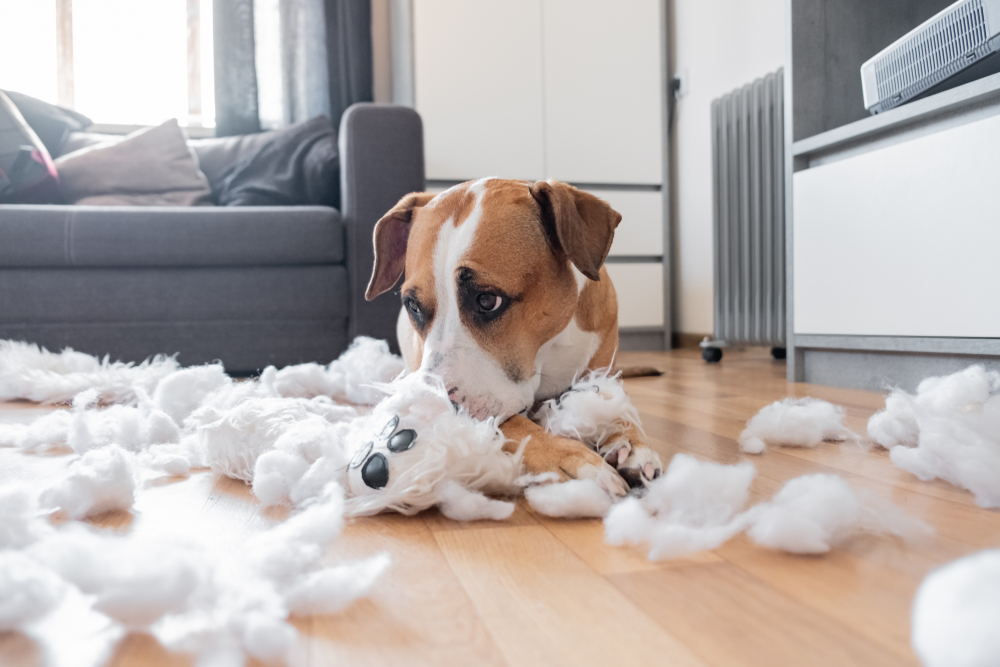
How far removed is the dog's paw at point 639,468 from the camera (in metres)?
0.90

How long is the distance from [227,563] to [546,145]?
3.46 meters

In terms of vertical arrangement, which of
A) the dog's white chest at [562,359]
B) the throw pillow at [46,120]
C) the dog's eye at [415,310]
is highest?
the throw pillow at [46,120]

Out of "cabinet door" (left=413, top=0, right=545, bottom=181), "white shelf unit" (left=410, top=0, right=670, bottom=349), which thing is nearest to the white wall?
"white shelf unit" (left=410, top=0, right=670, bottom=349)

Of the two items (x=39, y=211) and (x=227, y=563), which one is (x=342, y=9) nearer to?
(x=39, y=211)

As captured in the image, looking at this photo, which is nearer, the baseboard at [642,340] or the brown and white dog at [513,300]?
the brown and white dog at [513,300]

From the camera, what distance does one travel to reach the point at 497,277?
43.0 inches

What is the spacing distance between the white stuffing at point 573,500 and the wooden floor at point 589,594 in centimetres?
1

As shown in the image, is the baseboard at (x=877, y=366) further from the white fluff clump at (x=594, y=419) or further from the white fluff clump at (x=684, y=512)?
the white fluff clump at (x=684, y=512)

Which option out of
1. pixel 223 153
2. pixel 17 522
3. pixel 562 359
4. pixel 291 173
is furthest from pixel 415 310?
pixel 223 153

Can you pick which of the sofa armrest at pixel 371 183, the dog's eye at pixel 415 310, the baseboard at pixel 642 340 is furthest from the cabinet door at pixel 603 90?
the dog's eye at pixel 415 310

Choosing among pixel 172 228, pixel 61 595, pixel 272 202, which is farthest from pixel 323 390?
pixel 61 595

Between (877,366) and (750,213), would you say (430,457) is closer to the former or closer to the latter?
(877,366)

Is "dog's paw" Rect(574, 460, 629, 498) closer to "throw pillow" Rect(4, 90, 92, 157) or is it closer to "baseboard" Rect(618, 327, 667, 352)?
"baseboard" Rect(618, 327, 667, 352)

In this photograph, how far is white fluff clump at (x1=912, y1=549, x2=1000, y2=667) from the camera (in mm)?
387
